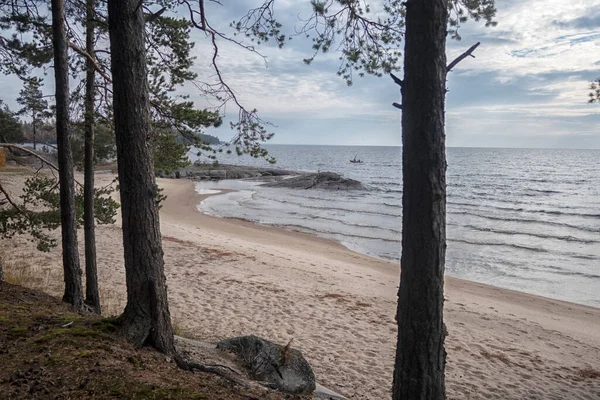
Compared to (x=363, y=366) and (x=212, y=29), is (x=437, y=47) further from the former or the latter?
(x=363, y=366)

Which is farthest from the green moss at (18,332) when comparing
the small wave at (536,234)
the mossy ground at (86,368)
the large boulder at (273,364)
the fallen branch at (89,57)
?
the small wave at (536,234)

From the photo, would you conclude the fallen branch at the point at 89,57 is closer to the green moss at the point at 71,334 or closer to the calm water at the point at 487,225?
the green moss at the point at 71,334

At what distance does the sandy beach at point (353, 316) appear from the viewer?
6.88m

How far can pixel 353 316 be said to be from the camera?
951 cm

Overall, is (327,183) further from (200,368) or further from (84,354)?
(84,354)

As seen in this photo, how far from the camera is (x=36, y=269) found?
10.3 metres

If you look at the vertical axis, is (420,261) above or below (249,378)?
above

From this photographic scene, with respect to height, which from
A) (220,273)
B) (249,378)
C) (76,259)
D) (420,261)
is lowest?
(220,273)

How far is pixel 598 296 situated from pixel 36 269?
15.5 meters

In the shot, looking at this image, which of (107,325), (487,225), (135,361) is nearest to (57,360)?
(135,361)

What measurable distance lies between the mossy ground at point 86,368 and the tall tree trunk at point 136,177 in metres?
0.28

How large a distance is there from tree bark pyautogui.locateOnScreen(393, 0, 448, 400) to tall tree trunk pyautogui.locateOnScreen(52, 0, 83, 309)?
4986 millimetres

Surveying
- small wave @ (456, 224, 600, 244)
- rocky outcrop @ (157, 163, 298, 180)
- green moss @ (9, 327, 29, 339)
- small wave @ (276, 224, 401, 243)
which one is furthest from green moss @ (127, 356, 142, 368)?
rocky outcrop @ (157, 163, 298, 180)

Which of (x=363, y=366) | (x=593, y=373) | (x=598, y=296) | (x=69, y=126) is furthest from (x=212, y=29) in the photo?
(x=598, y=296)
